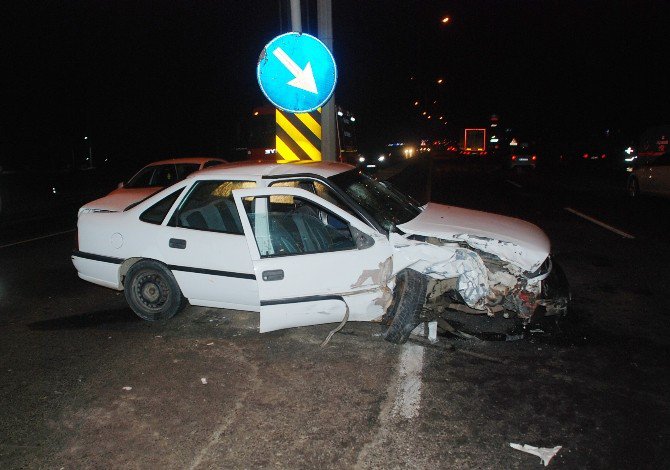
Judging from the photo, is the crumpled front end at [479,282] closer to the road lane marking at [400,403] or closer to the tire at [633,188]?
the road lane marking at [400,403]

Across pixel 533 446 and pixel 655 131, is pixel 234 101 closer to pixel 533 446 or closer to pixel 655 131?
pixel 655 131

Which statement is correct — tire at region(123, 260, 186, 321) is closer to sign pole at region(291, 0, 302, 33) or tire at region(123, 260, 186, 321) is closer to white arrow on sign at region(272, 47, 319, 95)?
white arrow on sign at region(272, 47, 319, 95)

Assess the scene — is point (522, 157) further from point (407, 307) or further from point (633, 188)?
point (407, 307)

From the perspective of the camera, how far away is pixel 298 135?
815cm

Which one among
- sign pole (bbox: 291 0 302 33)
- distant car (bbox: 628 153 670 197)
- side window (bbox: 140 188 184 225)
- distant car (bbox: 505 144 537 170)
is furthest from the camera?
distant car (bbox: 505 144 537 170)

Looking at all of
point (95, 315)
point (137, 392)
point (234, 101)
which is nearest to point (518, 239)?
point (137, 392)

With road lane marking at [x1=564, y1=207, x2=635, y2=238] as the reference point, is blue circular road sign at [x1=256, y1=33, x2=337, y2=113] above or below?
above

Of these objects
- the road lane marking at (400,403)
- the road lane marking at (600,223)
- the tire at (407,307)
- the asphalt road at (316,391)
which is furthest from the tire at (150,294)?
the road lane marking at (600,223)

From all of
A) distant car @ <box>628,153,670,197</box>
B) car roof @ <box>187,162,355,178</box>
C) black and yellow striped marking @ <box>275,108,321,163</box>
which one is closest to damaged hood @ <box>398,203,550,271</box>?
car roof @ <box>187,162,355,178</box>

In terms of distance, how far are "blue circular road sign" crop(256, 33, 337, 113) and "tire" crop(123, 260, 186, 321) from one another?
99.1 inches

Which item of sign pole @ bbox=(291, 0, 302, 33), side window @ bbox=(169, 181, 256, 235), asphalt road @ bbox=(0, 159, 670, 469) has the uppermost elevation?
sign pole @ bbox=(291, 0, 302, 33)

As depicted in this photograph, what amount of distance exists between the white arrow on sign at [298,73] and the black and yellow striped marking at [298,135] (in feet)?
4.63

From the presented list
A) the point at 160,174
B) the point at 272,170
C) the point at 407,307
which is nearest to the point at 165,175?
the point at 160,174

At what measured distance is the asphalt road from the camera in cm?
342
